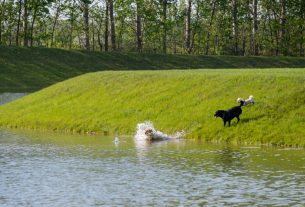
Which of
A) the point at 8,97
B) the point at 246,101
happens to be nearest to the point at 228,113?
the point at 246,101

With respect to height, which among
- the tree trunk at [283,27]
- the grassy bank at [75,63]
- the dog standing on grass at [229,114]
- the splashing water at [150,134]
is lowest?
the splashing water at [150,134]

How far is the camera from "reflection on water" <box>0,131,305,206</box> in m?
22.2

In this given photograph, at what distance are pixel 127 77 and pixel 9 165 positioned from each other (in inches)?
1099

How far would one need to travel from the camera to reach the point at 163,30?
130 metres

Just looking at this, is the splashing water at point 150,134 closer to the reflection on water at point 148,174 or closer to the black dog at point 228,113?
the reflection on water at point 148,174

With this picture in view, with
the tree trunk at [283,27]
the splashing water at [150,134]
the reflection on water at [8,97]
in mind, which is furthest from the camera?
the tree trunk at [283,27]

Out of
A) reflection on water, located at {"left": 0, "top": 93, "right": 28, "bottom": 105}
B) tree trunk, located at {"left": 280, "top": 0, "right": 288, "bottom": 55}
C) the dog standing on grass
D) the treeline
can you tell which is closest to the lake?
the dog standing on grass

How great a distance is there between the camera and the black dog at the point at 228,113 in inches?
1535

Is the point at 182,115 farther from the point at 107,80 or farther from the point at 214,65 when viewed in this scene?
the point at 214,65

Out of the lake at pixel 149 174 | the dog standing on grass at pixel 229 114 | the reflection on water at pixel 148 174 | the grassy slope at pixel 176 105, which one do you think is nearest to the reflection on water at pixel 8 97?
the grassy slope at pixel 176 105

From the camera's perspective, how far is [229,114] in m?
39.0

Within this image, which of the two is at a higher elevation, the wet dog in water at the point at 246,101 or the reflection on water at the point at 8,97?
the reflection on water at the point at 8,97

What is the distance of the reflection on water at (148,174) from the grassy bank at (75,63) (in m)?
49.6

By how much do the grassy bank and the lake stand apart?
1945 inches
